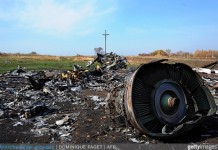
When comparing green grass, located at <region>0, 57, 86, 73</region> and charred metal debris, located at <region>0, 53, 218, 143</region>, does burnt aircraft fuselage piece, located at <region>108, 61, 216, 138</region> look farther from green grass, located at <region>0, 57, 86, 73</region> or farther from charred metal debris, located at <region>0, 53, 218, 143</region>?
A: green grass, located at <region>0, 57, 86, 73</region>

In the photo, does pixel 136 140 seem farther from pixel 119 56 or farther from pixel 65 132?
pixel 119 56

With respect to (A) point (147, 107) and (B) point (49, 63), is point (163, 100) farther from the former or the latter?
(B) point (49, 63)

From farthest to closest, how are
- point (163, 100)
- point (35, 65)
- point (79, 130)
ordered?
point (35, 65) → point (79, 130) → point (163, 100)

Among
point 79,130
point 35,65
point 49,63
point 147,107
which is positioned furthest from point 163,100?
point 49,63

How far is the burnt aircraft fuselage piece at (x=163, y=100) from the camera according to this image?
627 cm

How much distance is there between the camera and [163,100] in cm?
670

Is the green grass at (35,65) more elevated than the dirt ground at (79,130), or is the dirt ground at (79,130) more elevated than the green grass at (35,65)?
the green grass at (35,65)

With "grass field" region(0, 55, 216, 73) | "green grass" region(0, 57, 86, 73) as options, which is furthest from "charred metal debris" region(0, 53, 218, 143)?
"green grass" region(0, 57, 86, 73)

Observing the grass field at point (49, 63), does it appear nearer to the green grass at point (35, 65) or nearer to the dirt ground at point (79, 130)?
the green grass at point (35, 65)

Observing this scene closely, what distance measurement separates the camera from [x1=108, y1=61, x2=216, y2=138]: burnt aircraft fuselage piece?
6.27 metres

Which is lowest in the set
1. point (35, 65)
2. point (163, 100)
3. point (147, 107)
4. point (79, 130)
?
point (79, 130)

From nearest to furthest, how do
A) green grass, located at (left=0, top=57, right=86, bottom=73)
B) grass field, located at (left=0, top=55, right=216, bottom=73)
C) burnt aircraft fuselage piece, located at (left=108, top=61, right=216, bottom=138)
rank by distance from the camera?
burnt aircraft fuselage piece, located at (left=108, top=61, right=216, bottom=138), green grass, located at (left=0, top=57, right=86, bottom=73), grass field, located at (left=0, top=55, right=216, bottom=73)

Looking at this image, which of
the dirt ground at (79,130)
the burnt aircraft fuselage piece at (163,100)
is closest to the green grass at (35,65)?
the dirt ground at (79,130)

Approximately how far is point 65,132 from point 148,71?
2114 mm
